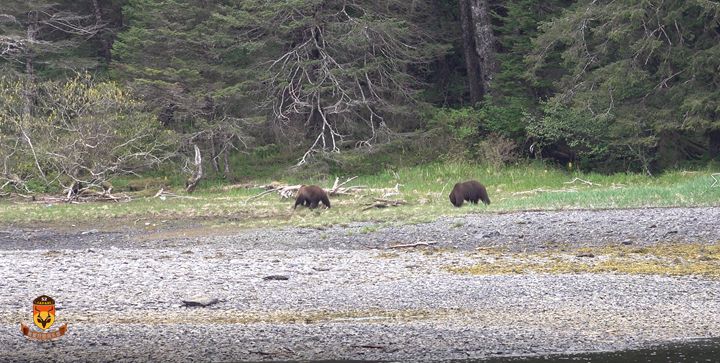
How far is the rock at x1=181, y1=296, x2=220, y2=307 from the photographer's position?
12.0m

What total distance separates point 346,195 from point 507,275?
37.6ft

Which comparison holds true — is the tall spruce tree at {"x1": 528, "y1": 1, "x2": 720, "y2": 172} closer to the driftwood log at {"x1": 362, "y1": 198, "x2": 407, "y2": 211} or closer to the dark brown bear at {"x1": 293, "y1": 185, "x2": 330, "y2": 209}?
the driftwood log at {"x1": 362, "y1": 198, "x2": 407, "y2": 211}

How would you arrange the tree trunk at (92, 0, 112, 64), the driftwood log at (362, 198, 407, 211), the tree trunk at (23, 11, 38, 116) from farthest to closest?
1. the tree trunk at (92, 0, 112, 64)
2. the tree trunk at (23, 11, 38, 116)
3. the driftwood log at (362, 198, 407, 211)

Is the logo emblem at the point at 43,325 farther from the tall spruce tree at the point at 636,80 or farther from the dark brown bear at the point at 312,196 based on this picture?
the tall spruce tree at the point at 636,80

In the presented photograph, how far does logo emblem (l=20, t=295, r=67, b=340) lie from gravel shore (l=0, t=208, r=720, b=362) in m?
0.10

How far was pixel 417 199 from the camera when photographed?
2309 cm

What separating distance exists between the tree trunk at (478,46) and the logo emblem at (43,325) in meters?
21.7

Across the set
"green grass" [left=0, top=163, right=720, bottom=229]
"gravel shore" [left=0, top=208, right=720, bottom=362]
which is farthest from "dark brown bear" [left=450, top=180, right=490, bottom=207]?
"gravel shore" [left=0, top=208, right=720, bottom=362]

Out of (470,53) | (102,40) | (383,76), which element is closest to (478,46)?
(470,53)

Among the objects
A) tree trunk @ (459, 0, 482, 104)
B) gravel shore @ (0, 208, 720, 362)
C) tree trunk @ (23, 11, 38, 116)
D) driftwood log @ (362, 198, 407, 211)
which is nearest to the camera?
gravel shore @ (0, 208, 720, 362)

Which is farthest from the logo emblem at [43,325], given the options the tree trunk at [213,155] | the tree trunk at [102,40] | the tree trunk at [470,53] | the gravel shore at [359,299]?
the tree trunk at [102,40]

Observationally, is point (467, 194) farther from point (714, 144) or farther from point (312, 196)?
point (714, 144)

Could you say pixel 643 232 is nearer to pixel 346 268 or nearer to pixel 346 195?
pixel 346 268

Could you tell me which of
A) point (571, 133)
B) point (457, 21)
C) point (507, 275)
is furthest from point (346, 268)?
point (457, 21)
